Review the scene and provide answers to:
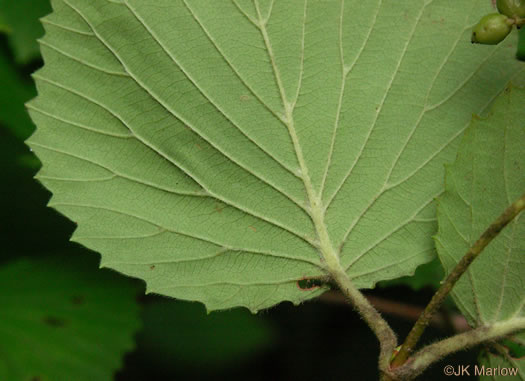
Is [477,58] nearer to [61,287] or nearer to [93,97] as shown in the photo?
[93,97]

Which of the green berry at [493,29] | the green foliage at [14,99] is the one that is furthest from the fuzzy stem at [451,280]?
the green foliage at [14,99]

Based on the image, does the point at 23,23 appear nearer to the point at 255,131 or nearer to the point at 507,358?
the point at 255,131

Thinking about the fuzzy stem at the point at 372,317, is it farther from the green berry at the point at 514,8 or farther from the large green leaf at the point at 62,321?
the large green leaf at the point at 62,321

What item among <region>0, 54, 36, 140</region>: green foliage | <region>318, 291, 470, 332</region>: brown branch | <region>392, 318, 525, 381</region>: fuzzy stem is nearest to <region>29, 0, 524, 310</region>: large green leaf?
<region>392, 318, 525, 381</region>: fuzzy stem

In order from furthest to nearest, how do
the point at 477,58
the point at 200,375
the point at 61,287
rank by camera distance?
1. the point at 200,375
2. the point at 61,287
3. the point at 477,58

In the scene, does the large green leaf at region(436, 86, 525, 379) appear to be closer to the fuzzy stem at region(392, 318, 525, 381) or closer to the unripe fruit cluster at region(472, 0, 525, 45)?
the fuzzy stem at region(392, 318, 525, 381)

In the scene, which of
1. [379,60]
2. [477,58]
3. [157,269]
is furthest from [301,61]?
[157,269]

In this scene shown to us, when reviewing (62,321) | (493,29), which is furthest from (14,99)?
(493,29)
